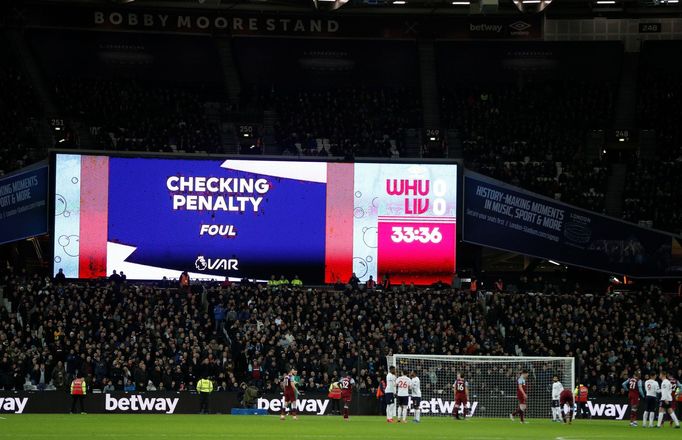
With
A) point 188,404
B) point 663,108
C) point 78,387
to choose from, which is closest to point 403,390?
point 188,404

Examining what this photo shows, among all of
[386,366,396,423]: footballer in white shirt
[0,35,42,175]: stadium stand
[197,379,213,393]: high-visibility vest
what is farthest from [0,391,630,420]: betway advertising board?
[0,35,42,175]: stadium stand

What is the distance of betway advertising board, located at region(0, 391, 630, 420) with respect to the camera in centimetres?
4128

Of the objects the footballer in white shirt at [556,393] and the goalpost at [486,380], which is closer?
the footballer in white shirt at [556,393]

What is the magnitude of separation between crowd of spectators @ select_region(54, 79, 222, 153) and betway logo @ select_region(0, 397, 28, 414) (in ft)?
58.5

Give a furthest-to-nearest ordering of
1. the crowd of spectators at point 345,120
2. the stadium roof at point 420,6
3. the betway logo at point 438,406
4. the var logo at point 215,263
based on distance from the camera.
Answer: the stadium roof at point 420,6 → the crowd of spectators at point 345,120 → the var logo at point 215,263 → the betway logo at point 438,406

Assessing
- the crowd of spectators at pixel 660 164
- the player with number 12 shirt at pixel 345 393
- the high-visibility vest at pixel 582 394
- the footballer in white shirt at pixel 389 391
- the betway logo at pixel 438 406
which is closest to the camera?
the footballer in white shirt at pixel 389 391

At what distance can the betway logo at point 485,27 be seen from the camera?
65.9 meters

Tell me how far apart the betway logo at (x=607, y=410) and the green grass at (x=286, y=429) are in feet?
Result: 9.91

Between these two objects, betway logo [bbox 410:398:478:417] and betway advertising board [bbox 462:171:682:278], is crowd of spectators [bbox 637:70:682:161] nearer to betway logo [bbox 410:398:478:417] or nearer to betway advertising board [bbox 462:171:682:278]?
betway advertising board [bbox 462:171:682:278]

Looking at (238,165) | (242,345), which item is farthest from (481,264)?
(242,345)

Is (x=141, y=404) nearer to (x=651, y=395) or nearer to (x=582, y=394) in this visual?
(x=582, y=394)

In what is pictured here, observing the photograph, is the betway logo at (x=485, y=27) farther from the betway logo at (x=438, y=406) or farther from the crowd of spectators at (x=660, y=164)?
the betway logo at (x=438, y=406)

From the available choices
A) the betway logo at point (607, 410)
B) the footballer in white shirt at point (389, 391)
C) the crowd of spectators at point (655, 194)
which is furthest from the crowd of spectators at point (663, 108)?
the footballer in white shirt at point (389, 391)

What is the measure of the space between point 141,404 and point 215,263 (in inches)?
477
